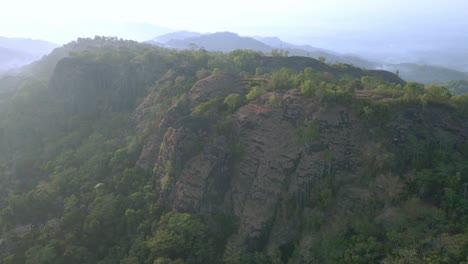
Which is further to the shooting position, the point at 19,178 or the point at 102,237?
the point at 19,178

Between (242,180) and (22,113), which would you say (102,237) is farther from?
(22,113)

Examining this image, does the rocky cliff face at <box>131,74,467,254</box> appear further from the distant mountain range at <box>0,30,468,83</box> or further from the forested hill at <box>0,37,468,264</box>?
the distant mountain range at <box>0,30,468,83</box>

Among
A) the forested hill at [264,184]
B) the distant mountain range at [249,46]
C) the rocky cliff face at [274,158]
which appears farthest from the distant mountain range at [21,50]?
the rocky cliff face at [274,158]

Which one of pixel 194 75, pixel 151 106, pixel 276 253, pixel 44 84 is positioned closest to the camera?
pixel 276 253

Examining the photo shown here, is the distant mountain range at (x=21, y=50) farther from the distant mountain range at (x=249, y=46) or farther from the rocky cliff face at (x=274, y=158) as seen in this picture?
the rocky cliff face at (x=274, y=158)

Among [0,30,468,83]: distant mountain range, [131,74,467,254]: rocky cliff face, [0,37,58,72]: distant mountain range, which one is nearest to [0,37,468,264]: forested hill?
[131,74,467,254]: rocky cliff face

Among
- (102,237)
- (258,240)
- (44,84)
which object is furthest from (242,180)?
(44,84)
